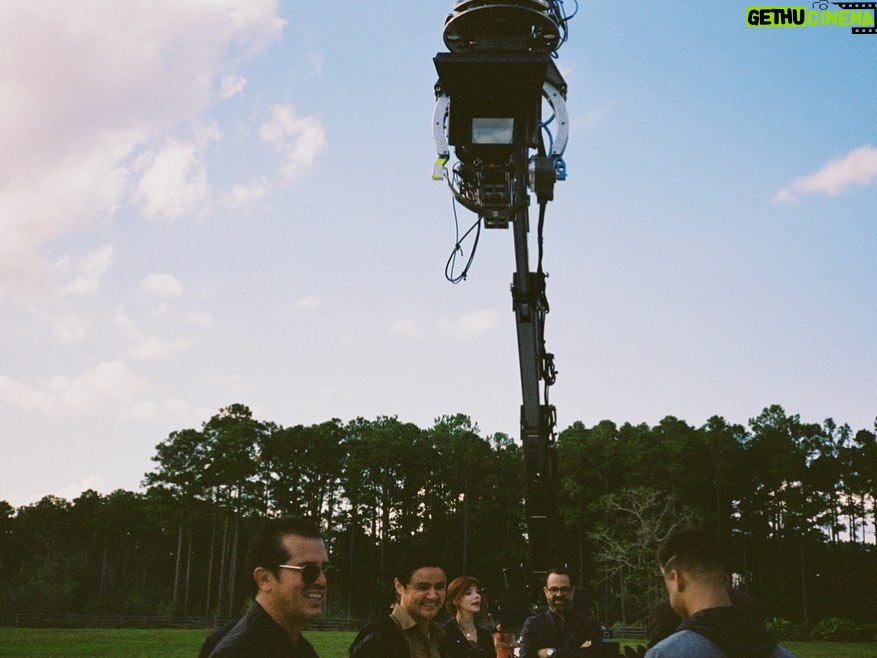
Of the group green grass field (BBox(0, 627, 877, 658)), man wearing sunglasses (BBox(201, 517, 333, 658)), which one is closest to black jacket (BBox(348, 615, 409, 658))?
man wearing sunglasses (BBox(201, 517, 333, 658))

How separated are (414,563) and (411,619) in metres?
0.36

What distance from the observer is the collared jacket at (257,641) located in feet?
9.79

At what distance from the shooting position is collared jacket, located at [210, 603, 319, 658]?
9.79ft

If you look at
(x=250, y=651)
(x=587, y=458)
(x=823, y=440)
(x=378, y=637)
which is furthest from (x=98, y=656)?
(x=823, y=440)

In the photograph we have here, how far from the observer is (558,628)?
25.9 feet

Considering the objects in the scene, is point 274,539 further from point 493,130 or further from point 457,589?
point 457,589

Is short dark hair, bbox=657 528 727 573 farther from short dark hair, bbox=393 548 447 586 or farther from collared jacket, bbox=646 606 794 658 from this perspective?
short dark hair, bbox=393 548 447 586

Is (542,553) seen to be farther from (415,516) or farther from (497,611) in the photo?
(415,516)

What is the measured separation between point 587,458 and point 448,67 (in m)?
63.4

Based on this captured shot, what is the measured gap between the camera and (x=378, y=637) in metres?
4.81

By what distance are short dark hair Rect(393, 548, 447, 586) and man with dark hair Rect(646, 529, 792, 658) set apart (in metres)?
1.95

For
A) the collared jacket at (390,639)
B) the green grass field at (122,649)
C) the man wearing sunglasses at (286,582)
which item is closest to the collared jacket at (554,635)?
the collared jacket at (390,639)

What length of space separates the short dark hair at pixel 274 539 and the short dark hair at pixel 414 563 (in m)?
1.68

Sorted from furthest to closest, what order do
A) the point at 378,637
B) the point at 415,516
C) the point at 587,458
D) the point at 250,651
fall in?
the point at 415,516 < the point at 587,458 < the point at 378,637 < the point at 250,651
